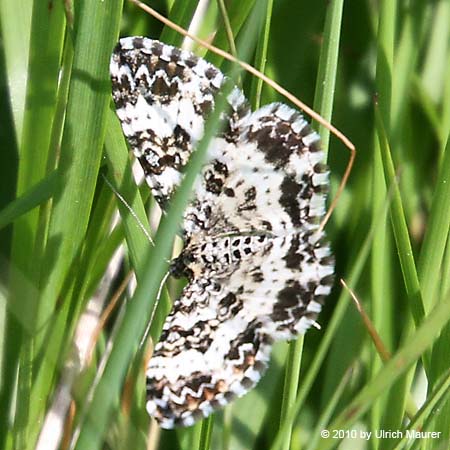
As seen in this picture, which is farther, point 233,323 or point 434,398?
point 233,323

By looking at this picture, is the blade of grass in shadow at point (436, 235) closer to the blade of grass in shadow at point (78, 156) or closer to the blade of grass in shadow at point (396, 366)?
the blade of grass in shadow at point (396, 366)

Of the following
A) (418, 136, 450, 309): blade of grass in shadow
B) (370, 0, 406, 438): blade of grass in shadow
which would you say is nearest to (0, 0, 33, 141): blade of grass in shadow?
(370, 0, 406, 438): blade of grass in shadow

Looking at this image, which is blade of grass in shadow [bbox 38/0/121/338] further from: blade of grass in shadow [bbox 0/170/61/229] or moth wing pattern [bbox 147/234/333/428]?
moth wing pattern [bbox 147/234/333/428]

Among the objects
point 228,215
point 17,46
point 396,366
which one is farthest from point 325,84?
point 17,46

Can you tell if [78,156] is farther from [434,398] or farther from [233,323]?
[434,398]

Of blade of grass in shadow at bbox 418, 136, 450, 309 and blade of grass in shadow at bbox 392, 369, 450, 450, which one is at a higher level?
blade of grass in shadow at bbox 418, 136, 450, 309

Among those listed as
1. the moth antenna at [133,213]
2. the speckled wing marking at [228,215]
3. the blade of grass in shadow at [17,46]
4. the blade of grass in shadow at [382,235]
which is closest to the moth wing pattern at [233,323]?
the speckled wing marking at [228,215]
